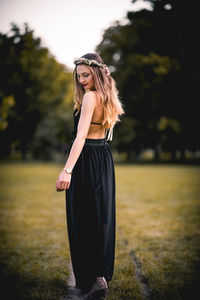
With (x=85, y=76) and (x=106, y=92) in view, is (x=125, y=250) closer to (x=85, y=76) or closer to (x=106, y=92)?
(x=106, y=92)

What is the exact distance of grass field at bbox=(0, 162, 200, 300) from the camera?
3.19 metres

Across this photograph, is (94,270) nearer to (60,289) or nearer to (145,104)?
(60,289)

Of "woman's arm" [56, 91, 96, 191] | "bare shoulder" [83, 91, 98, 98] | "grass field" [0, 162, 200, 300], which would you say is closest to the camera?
"woman's arm" [56, 91, 96, 191]

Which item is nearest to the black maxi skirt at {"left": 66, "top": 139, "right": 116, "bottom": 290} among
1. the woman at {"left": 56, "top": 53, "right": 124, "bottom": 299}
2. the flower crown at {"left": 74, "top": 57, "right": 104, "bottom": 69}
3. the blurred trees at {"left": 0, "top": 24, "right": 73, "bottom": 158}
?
the woman at {"left": 56, "top": 53, "right": 124, "bottom": 299}

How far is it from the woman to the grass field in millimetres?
394

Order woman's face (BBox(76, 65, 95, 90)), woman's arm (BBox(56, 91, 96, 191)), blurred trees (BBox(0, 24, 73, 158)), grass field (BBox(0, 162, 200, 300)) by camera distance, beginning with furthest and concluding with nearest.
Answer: blurred trees (BBox(0, 24, 73, 158))
grass field (BBox(0, 162, 200, 300))
woman's face (BBox(76, 65, 95, 90))
woman's arm (BBox(56, 91, 96, 191))

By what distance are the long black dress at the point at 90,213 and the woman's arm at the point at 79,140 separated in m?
0.28

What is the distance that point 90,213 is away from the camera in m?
2.84

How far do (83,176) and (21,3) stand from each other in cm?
661

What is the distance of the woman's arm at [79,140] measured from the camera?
2537mm

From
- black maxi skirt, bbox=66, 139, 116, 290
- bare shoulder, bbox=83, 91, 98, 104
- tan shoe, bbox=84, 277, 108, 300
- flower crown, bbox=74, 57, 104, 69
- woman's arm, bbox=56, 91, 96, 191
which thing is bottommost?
tan shoe, bbox=84, 277, 108, 300

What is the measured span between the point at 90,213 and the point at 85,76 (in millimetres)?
1433

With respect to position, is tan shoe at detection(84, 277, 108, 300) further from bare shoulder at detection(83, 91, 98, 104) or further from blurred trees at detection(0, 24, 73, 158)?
blurred trees at detection(0, 24, 73, 158)

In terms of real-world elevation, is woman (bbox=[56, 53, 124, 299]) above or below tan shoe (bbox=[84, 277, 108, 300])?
above
